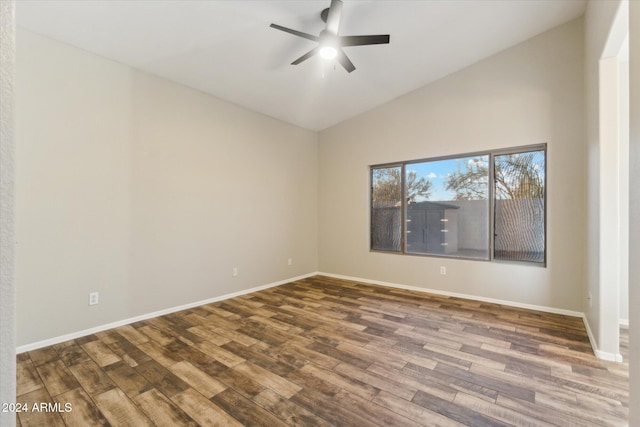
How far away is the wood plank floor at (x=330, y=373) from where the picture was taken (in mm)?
1781

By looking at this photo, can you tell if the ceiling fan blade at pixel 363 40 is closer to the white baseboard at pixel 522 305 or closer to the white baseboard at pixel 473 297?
the white baseboard at pixel 522 305

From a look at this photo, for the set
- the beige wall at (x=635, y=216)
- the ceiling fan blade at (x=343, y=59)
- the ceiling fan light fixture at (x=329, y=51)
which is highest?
the ceiling fan blade at (x=343, y=59)

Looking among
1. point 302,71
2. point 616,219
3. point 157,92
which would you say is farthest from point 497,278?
point 157,92

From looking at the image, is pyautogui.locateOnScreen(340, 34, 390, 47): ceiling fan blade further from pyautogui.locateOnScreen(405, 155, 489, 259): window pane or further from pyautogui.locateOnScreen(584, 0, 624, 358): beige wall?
pyautogui.locateOnScreen(405, 155, 489, 259): window pane

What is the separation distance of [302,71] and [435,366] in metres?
3.62

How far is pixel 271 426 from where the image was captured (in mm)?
1684

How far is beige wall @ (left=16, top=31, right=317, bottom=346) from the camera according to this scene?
2637mm

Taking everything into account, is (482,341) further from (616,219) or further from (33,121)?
(33,121)

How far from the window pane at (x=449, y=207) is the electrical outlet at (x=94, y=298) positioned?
4.20 m

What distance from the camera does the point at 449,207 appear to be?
4.39 metres

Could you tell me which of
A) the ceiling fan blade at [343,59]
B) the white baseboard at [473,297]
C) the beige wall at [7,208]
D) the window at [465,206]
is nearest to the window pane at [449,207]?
the window at [465,206]

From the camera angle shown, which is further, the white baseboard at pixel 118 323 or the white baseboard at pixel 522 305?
the white baseboard at pixel 118 323

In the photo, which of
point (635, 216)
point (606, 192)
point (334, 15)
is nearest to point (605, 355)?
point (606, 192)

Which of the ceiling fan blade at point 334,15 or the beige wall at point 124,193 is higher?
the ceiling fan blade at point 334,15
